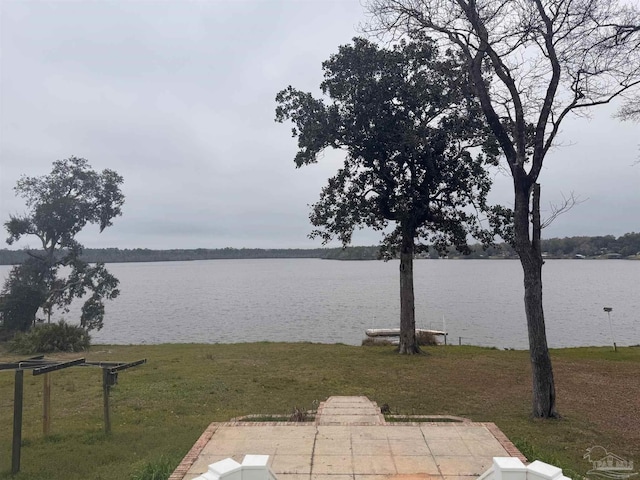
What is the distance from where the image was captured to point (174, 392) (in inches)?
392

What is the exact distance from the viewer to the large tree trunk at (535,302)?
8.20 m

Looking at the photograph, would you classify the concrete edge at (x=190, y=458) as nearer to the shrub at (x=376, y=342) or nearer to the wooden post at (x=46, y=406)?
the wooden post at (x=46, y=406)

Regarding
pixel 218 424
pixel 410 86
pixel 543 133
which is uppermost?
pixel 410 86

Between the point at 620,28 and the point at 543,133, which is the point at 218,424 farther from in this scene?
the point at 620,28

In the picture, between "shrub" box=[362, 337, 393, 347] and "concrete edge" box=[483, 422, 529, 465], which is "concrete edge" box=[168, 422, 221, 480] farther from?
"shrub" box=[362, 337, 393, 347]

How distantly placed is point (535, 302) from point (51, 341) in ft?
58.4

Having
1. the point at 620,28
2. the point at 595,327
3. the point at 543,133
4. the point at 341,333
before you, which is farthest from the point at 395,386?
the point at 595,327

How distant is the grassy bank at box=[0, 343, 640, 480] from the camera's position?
20.7 ft

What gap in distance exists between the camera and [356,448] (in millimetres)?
5789

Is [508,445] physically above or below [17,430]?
below

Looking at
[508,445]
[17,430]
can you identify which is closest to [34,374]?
[17,430]

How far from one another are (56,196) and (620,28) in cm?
2586

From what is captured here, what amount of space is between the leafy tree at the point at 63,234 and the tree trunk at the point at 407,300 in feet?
58.0

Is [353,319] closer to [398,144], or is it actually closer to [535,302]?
[398,144]
